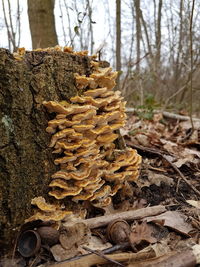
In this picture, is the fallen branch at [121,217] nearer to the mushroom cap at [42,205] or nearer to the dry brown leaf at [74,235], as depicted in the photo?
the dry brown leaf at [74,235]

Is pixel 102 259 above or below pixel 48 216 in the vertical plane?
below

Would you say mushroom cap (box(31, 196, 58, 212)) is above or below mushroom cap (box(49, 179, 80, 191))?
below

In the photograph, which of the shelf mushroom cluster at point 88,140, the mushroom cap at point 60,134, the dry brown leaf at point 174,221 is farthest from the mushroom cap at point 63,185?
the dry brown leaf at point 174,221

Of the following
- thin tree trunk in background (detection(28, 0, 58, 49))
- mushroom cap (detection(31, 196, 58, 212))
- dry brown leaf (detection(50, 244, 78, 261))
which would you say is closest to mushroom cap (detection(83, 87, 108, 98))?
mushroom cap (detection(31, 196, 58, 212))

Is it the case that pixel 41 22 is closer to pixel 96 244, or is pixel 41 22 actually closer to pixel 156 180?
pixel 156 180

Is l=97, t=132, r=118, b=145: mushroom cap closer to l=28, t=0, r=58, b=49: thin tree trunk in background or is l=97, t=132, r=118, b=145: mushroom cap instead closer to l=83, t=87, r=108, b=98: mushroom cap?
l=83, t=87, r=108, b=98: mushroom cap

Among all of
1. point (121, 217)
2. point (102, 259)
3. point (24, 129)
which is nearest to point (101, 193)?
point (121, 217)
